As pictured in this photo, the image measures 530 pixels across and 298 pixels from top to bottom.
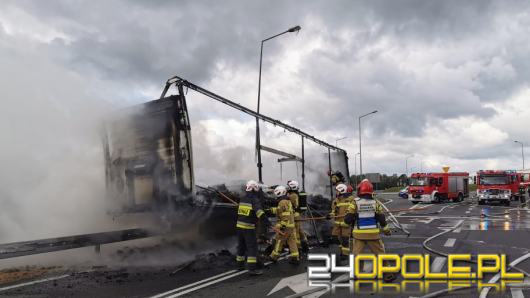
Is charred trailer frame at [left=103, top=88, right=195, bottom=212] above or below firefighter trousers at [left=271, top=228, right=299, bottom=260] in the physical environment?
above

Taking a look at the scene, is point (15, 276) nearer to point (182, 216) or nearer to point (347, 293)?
point (182, 216)

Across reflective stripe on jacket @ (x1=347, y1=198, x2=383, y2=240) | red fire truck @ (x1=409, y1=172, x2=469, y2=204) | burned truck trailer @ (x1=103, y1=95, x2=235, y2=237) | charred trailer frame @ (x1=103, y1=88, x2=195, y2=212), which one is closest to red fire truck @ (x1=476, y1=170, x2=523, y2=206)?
red fire truck @ (x1=409, y1=172, x2=469, y2=204)

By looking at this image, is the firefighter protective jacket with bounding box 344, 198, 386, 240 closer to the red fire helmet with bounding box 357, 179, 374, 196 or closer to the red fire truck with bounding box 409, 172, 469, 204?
the red fire helmet with bounding box 357, 179, 374, 196

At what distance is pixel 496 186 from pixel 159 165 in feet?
96.0

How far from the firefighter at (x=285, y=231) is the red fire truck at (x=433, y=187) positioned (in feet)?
95.1

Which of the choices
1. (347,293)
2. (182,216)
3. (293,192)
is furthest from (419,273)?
(182,216)

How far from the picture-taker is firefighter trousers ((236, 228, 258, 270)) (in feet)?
26.4

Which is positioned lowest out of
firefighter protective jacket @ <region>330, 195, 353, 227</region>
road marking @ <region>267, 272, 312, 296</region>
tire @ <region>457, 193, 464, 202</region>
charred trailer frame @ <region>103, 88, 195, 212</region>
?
tire @ <region>457, 193, 464, 202</region>

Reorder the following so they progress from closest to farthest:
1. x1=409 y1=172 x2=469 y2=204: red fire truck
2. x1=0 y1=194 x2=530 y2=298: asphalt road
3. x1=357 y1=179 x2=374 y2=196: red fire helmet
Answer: x1=0 y1=194 x2=530 y2=298: asphalt road, x1=357 y1=179 x2=374 y2=196: red fire helmet, x1=409 y1=172 x2=469 y2=204: red fire truck

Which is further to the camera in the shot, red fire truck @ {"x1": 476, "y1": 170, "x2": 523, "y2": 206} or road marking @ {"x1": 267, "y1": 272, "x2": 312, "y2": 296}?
red fire truck @ {"x1": 476, "y1": 170, "x2": 523, "y2": 206}

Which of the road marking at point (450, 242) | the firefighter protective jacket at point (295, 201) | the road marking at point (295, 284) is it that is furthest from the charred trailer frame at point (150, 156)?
the road marking at point (450, 242)

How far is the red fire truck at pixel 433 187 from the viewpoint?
116ft

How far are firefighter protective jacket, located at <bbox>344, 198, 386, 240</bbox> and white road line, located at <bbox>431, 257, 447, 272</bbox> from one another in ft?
5.23

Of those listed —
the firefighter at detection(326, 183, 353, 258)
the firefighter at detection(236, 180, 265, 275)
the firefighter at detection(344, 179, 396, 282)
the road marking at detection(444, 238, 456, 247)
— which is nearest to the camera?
the firefighter at detection(344, 179, 396, 282)
